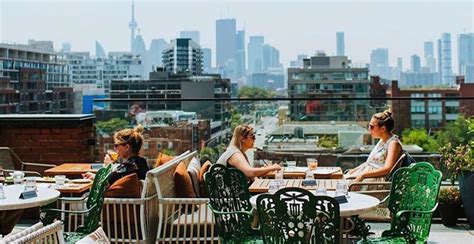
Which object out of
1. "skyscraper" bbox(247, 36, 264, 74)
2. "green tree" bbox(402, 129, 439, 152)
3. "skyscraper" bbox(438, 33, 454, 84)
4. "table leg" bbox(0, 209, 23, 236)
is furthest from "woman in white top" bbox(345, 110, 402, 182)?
"skyscraper" bbox(247, 36, 264, 74)

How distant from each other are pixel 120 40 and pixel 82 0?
49.8 ft

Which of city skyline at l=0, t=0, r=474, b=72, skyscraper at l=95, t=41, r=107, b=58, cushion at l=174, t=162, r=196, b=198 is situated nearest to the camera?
cushion at l=174, t=162, r=196, b=198

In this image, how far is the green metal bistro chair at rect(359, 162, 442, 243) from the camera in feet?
13.0

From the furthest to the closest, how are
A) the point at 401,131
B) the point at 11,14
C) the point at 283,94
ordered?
the point at 11,14 < the point at 283,94 < the point at 401,131

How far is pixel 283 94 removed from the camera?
798 centimetres

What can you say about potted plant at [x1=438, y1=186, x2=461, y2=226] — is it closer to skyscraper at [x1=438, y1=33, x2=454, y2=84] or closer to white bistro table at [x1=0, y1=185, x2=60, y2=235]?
white bistro table at [x1=0, y1=185, x2=60, y2=235]

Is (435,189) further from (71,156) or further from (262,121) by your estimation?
(71,156)

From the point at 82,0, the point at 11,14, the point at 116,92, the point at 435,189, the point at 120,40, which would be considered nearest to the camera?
the point at 435,189

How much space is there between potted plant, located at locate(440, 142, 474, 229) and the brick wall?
4271mm

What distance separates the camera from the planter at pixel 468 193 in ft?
19.2

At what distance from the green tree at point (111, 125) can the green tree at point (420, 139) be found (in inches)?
132

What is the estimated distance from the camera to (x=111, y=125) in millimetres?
7598

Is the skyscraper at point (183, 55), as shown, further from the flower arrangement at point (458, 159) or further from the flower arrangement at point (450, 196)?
the flower arrangement at point (450, 196)

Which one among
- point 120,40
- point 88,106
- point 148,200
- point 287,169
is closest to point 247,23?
point 120,40
